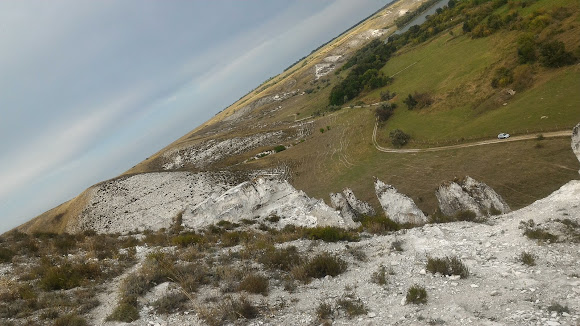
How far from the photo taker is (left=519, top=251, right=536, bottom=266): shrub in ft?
30.7

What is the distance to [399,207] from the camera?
28.9 m

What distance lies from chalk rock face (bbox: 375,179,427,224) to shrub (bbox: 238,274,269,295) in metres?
19.2

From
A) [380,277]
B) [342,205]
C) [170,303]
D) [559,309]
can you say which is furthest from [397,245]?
[342,205]

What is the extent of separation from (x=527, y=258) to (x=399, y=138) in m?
49.4

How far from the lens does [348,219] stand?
25.7 metres

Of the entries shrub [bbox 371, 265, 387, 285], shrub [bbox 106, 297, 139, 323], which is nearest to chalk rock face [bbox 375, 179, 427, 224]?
shrub [bbox 371, 265, 387, 285]

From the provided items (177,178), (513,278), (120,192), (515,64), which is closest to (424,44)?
(515,64)

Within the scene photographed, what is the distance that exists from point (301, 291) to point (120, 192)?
41.7 metres

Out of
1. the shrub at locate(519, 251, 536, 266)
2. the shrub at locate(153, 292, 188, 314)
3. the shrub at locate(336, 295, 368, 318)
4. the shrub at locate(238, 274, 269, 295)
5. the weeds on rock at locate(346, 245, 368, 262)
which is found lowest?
the shrub at locate(519, 251, 536, 266)

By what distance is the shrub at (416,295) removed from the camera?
8320mm

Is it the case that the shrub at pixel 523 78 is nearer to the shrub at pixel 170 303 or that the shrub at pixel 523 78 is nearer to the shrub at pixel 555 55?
the shrub at pixel 555 55

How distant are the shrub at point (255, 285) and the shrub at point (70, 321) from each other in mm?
4531

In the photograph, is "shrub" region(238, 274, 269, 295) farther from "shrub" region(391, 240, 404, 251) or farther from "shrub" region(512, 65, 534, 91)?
"shrub" region(512, 65, 534, 91)

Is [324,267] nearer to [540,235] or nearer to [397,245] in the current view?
[397,245]
